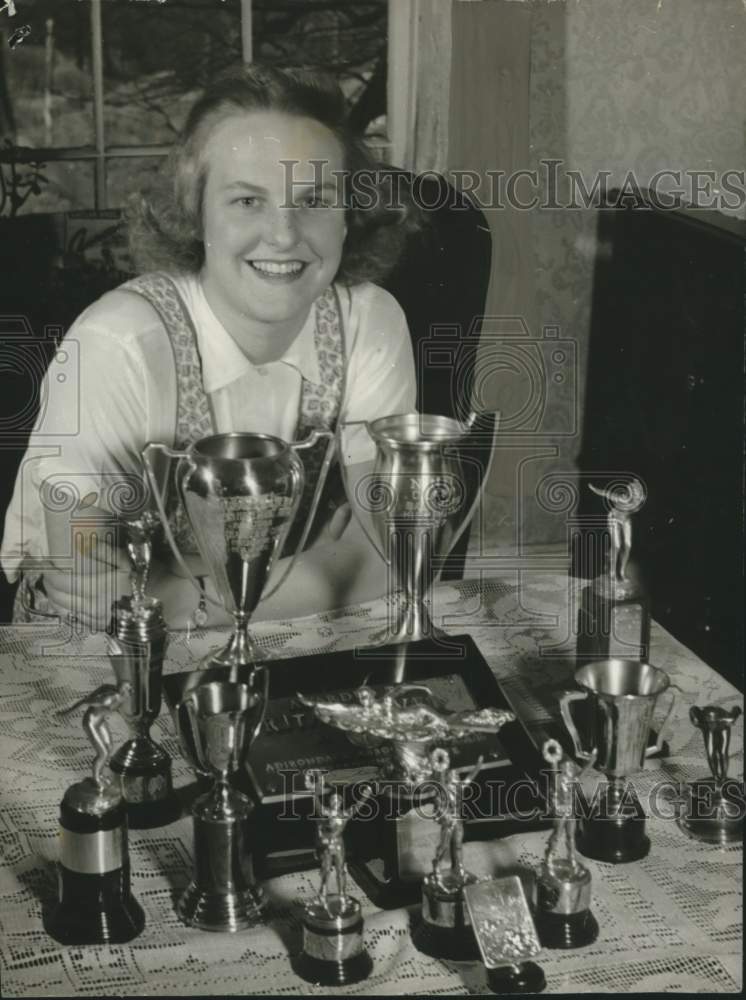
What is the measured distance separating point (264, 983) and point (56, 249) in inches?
42.1

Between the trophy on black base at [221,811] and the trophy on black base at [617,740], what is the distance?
29cm

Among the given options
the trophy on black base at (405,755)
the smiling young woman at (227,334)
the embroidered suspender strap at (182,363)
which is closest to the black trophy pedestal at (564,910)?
the trophy on black base at (405,755)

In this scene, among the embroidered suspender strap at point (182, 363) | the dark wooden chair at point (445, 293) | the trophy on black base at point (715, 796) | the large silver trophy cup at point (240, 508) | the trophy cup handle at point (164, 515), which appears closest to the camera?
the trophy on black base at point (715, 796)

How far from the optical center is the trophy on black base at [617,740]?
1154 mm

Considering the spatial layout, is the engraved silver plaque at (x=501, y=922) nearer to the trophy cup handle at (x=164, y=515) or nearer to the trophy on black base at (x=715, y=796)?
the trophy on black base at (x=715, y=796)

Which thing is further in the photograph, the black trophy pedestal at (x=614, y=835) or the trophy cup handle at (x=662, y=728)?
the trophy cup handle at (x=662, y=728)

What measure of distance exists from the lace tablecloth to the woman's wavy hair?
1.72 feet

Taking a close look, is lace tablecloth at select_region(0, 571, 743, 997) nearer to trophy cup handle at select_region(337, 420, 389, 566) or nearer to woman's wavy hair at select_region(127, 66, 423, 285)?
trophy cup handle at select_region(337, 420, 389, 566)

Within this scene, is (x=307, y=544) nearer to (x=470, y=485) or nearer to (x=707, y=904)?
(x=470, y=485)

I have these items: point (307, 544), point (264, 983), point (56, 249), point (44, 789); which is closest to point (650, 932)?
point (264, 983)

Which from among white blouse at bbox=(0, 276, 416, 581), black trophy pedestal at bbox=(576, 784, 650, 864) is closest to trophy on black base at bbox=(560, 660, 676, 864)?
black trophy pedestal at bbox=(576, 784, 650, 864)

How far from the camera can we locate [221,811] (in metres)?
1.10

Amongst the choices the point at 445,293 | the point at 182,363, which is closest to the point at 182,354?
the point at 182,363

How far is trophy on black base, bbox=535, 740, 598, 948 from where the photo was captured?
1.08m
